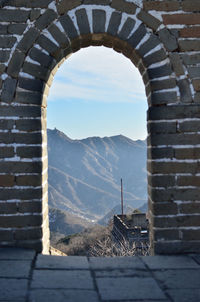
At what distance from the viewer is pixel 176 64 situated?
3.29 m

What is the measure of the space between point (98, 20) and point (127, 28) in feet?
0.97

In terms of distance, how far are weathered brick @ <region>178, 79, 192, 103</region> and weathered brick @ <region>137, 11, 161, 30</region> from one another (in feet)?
2.00

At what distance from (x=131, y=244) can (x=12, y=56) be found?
21.5 m

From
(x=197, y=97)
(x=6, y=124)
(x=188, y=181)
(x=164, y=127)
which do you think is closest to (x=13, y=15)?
(x=6, y=124)

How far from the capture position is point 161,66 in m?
3.29

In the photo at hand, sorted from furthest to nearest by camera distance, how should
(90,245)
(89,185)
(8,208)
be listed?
(89,185) → (90,245) → (8,208)

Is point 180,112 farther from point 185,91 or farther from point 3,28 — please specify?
point 3,28

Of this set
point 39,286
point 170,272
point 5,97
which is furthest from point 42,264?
point 5,97

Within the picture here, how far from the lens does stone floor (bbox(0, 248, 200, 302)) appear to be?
7.16 feet

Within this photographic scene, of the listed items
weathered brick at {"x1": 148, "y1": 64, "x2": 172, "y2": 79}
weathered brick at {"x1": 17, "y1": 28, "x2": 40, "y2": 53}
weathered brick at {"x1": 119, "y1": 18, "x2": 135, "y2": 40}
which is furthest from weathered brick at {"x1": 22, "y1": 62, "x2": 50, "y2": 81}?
weathered brick at {"x1": 148, "y1": 64, "x2": 172, "y2": 79}

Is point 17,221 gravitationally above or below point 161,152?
below

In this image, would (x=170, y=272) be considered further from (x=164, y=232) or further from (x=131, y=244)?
(x=131, y=244)

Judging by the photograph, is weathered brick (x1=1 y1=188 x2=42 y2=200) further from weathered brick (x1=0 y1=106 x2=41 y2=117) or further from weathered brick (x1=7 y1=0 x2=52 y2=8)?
weathered brick (x1=7 y1=0 x2=52 y2=8)

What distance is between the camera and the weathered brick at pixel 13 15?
3.29 m
